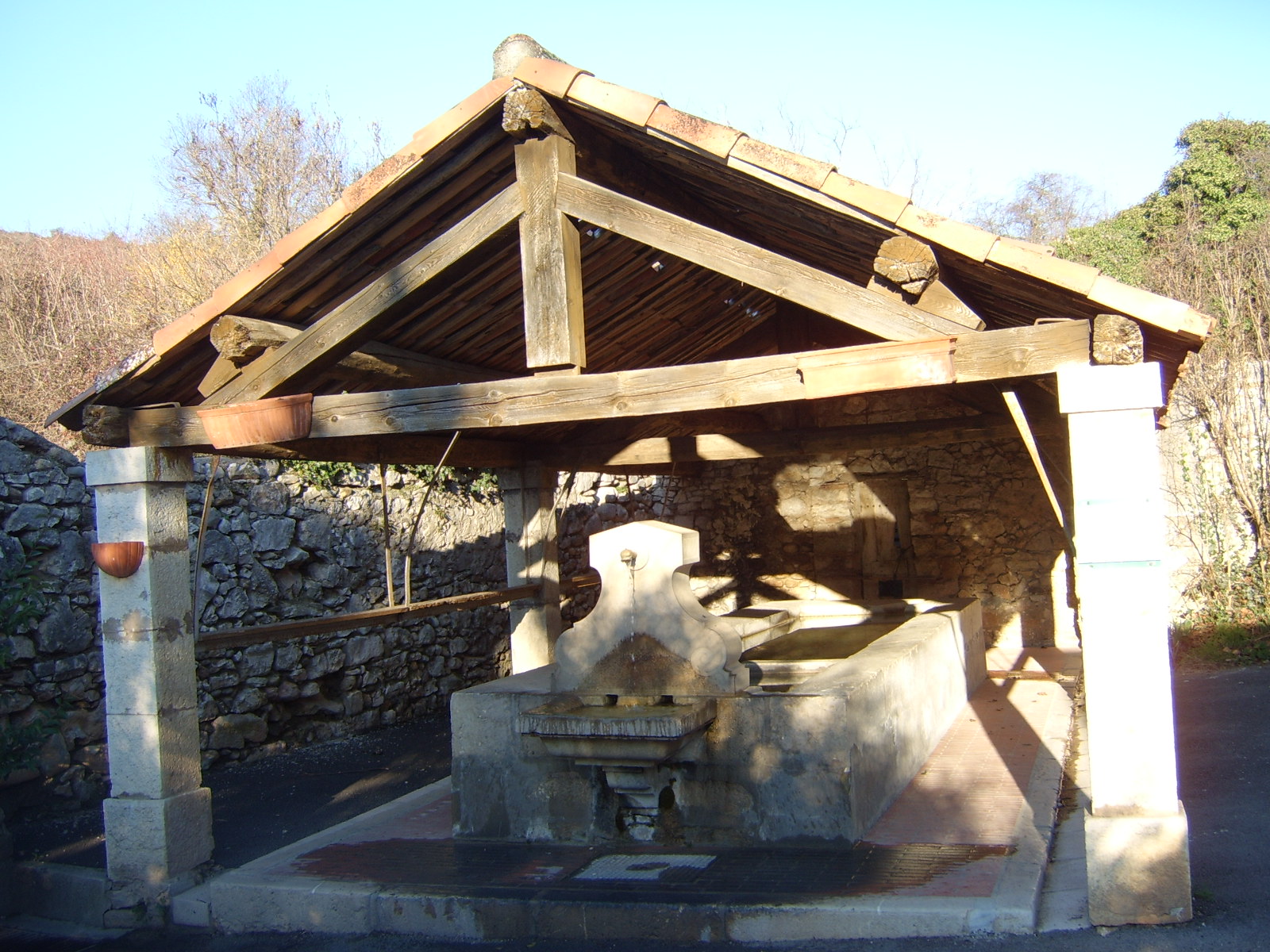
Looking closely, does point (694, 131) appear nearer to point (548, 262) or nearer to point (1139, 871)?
point (548, 262)

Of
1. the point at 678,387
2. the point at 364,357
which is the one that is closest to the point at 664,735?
the point at 678,387

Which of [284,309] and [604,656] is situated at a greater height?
[284,309]

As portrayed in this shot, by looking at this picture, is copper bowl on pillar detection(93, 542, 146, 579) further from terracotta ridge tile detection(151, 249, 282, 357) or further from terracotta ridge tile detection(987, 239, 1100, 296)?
terracotta ridge tile detection(987, 239, 1100, 296)

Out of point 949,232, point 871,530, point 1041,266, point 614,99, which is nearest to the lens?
point 1041,266

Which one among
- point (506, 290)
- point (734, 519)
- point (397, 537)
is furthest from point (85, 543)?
point (734, 519)

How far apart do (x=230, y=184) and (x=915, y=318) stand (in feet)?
46.7

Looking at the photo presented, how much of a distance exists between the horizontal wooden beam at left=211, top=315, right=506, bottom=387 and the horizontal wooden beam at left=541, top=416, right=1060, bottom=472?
3.96 ft

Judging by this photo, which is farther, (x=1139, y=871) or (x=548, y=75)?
(x=548, y=75)

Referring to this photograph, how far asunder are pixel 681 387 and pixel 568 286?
2.24 feet

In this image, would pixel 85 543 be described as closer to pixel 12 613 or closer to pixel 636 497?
pixel 12 613

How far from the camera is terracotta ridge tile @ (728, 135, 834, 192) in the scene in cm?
382

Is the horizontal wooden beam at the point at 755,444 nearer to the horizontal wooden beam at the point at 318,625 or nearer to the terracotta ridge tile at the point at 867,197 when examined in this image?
the horizontal wooden beam at the point at 318,625

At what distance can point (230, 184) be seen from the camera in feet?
50.9

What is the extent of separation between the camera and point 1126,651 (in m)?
3.55
